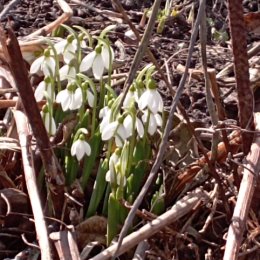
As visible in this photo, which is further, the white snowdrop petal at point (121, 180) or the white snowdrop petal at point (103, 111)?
the white snowdrop petal at point (103, 111)

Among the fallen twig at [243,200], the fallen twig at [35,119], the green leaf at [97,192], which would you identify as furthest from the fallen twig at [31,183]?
the fallen twig at [243,200]

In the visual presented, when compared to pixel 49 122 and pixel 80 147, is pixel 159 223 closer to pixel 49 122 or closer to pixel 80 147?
pixel 80 147

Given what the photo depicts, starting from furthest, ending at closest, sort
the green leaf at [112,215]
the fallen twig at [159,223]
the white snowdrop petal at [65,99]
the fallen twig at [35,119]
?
the white snowdrop petal at [65,99]
the green leaf at [112,215]
the fallen twig at [159,223]
the fallen twig at [35,119]

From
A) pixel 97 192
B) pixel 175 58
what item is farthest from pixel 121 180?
pixel 175 58

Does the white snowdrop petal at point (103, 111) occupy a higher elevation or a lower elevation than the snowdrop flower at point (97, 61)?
lower

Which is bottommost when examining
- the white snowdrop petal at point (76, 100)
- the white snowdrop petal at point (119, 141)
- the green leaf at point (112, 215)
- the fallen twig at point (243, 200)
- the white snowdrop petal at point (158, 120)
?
the green leaf at point (112, 215)

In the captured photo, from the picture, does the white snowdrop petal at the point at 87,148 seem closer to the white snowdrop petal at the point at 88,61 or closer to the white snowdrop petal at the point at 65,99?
the white snowdrop petal at the point at 65,99

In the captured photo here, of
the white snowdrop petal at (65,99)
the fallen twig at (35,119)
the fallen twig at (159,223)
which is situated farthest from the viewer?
the white snowdrop petal at (65,99)

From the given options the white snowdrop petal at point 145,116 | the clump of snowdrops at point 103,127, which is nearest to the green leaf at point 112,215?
the clump of snowdrops at point 103,127
